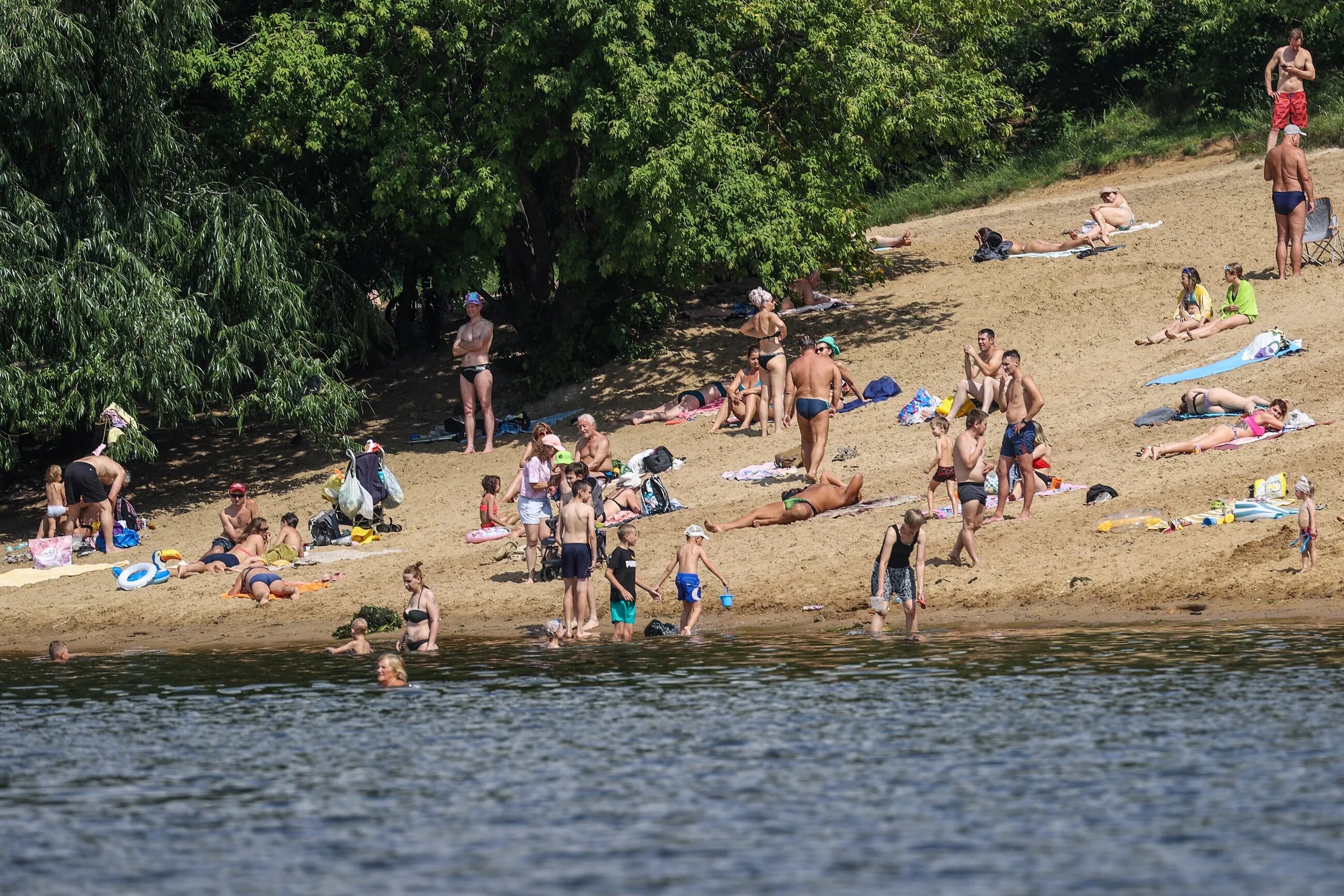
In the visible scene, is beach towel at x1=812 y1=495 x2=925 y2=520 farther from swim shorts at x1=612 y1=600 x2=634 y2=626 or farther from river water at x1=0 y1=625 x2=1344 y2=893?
river water at x1=0 y1=625 x2=1344 y2=893

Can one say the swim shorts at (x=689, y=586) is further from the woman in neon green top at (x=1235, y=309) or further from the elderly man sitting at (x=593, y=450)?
the woman in neon green top at (x=1235, y=309)

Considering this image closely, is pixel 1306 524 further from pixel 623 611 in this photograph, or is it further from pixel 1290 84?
pixel 1290 84

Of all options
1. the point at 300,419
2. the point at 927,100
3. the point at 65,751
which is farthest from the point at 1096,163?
the point at 65,751

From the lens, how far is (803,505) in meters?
20.6

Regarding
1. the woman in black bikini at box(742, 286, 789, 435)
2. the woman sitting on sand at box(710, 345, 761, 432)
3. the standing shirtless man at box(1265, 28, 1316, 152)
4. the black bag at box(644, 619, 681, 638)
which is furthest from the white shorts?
the standing shirtless man at box(1265, 28, 1316, 152)

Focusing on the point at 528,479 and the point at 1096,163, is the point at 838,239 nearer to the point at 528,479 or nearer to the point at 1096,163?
the point at 528,479

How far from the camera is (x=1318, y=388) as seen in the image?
70.8 ft

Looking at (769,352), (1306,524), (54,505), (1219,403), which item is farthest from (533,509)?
(1219,403)

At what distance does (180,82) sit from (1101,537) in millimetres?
14773

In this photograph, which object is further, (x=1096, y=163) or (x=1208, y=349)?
(x=1096, y=163)

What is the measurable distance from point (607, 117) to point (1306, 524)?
12125 millimetres

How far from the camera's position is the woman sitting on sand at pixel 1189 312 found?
24953 millimetres

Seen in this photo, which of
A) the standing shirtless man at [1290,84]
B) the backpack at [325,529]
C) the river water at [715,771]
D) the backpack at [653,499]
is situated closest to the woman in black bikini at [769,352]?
the backpack at [653,499]

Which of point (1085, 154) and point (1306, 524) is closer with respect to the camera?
point (1306, 524)
